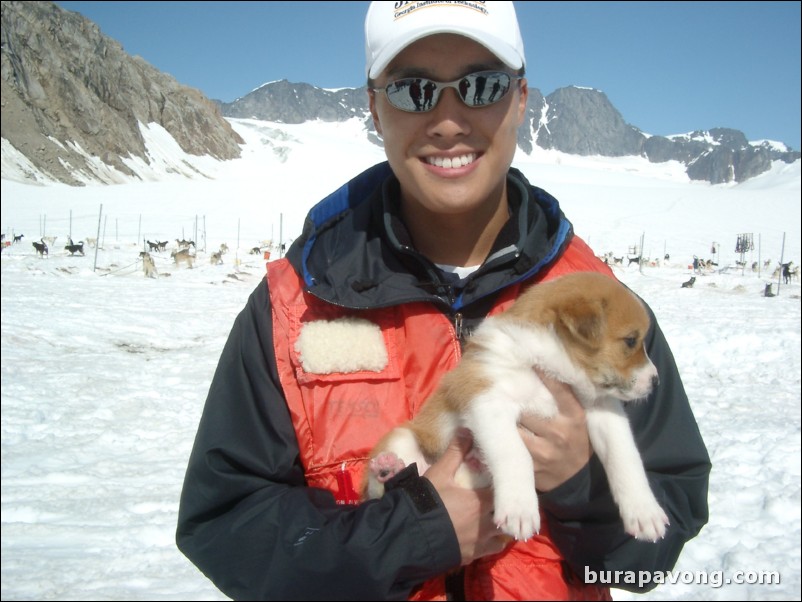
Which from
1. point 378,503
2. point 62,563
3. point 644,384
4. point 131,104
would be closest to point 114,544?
point 62,563

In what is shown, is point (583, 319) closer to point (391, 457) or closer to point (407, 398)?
point (407, 398)

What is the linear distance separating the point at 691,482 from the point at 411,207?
64.3 inches

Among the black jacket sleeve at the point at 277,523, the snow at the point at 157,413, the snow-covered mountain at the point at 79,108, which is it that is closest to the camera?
the black jacket sleeve at the point at 277,523

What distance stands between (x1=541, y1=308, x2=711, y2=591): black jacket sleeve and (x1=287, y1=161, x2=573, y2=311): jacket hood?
2.48 feet

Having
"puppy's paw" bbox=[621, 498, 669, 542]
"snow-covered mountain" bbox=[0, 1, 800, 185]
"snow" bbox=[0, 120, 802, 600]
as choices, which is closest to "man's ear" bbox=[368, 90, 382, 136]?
"puppy's paw" bbox=[621, 498, 669, 542]

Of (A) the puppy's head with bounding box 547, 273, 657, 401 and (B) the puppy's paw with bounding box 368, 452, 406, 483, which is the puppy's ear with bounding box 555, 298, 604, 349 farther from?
(B) the puppy's paw with bounding box 368, 452, 406, 483

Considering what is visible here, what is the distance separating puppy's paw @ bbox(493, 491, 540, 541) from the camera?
1.98 meters

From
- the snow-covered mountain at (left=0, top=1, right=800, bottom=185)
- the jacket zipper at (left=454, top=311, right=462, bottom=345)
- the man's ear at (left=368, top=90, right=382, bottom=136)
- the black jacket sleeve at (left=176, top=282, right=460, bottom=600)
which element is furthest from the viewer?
the snow-covered mountain at (left=0, top=1, right=800, bottom=185)

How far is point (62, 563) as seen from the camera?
13.2 feet

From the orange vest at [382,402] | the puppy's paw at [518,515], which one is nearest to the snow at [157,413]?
the orange vest at [382,402]

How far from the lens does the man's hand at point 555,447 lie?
2.15 meters

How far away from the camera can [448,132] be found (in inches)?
→ 95.0

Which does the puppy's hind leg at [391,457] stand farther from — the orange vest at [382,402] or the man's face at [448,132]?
the man's face at [448,132]

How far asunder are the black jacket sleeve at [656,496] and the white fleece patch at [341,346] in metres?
0.85
